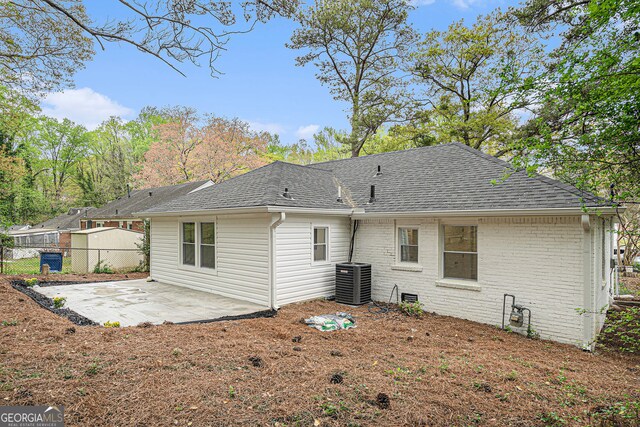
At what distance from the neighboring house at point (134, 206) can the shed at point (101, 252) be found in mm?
4805

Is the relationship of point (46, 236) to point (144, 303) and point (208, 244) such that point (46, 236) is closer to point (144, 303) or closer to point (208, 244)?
point (208, 244)

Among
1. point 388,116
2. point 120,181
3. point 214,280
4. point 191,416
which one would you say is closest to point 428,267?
point 214,280

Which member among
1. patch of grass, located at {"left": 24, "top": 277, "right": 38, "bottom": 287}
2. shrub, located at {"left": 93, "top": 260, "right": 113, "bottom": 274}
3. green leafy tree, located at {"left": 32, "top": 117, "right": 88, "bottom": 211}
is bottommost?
shrub, located at {"left": 93, "top": 260, "right": 113, "bottom": 274}

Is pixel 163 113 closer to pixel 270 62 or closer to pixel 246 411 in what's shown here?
pixel 270 62

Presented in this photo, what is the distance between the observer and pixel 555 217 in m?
6.78

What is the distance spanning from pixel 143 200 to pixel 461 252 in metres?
23.0

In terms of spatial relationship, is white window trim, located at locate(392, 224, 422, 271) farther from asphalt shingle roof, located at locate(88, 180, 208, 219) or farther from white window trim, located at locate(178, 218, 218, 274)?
asphalt shingle roof, located at locate(88, 180, 208, 219)

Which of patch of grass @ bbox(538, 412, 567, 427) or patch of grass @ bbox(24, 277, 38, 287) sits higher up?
patch of grass @ bbox(538, 412, 567, 427)

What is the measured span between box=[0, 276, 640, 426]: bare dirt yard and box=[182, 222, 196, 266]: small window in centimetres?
434

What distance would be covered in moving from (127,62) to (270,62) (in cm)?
342

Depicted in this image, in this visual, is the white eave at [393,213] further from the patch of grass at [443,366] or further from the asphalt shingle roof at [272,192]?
the patch of grass at [443,366]

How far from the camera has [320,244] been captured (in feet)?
31.3

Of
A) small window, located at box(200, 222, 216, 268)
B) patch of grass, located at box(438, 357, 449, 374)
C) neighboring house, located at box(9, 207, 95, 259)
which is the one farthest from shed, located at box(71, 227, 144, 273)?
patch of grass, located at box(438, 357, 449, 374)

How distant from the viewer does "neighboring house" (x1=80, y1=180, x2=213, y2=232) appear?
2262 centimetres
